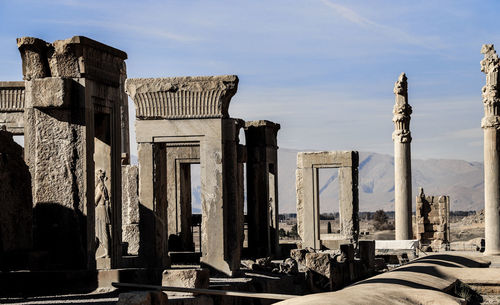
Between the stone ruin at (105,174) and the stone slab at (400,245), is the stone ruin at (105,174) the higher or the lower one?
the higher one

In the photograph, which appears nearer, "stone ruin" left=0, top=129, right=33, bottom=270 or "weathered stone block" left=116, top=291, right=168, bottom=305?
"weathered stone block" left=116, top=291, right=168, bottom=305

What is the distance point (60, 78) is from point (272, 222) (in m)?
10.9

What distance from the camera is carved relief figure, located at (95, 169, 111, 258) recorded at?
14.3 metres

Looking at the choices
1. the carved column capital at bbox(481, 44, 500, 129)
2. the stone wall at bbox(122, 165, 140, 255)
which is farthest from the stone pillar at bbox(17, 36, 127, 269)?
the carved column capital at bbox(481, 44, 500, 129)

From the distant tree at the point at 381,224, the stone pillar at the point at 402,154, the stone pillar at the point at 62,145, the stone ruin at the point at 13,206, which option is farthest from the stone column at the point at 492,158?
the distant tree at the point at 381,224

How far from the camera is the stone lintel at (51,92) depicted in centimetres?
1282

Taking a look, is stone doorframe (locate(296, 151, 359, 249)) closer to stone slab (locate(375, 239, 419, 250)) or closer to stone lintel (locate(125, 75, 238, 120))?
stone slab (locate(375, 239, 419, 250))

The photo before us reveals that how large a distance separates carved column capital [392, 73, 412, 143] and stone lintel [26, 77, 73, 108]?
1393 centimetres

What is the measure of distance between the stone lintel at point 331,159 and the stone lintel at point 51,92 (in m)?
12.5

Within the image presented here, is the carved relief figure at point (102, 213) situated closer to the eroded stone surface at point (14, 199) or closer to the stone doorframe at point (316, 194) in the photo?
the eroded stone surface at point (14, 199)

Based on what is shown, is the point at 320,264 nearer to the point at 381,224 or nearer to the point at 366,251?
the point at 366,251

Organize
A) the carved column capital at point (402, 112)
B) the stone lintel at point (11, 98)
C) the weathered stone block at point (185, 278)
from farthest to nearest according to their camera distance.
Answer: the carved column capital at point (402, 112) < the stone lintel at point (11, 98) < the weathered stone block at point (185, 278)

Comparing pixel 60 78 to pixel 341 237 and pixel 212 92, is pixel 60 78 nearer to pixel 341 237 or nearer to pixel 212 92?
pixel 212 92

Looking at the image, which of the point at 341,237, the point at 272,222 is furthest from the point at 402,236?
the point at 272,222
